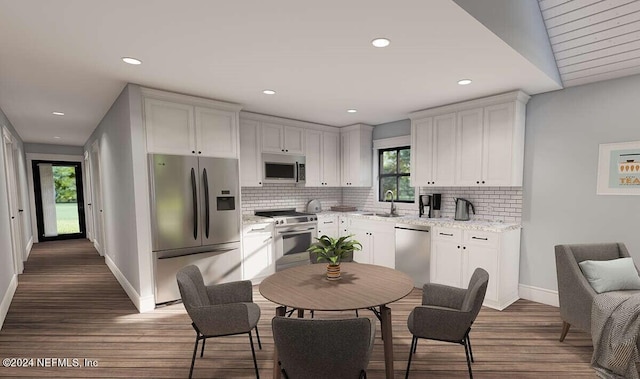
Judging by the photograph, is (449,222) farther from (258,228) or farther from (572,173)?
(258,228)

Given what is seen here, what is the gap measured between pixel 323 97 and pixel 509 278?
124 inches

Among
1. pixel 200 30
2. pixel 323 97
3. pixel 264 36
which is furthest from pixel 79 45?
pixel 323 97

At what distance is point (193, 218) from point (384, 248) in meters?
2.76

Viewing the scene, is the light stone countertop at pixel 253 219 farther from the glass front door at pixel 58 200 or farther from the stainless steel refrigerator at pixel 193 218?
the glass front door at pixel 58 200

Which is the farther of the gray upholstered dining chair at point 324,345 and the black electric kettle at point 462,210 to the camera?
the black electric kettle at point 462,210

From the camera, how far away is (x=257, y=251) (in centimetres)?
430

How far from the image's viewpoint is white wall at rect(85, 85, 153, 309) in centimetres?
329

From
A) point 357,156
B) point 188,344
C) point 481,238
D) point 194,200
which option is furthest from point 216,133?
point 481,238

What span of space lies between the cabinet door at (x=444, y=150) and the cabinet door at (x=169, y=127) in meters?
3.22

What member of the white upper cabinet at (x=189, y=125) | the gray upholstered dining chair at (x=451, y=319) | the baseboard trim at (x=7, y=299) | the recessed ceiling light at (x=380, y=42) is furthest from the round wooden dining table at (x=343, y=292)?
the baseboard trim at (x=7, y=299)

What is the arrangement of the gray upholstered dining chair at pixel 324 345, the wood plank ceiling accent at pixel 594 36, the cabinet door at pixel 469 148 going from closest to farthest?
1. the gray upholstered dining chair at pixel 324 345
2. the wood plank ceiling accent at pixel 594 36
3. the cabinet door at pixel 469 148

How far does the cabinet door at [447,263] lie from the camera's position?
3.80m

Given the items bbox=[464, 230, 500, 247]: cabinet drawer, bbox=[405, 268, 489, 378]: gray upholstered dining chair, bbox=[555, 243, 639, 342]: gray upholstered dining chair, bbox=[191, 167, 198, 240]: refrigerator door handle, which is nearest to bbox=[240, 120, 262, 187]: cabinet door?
bbox=[191, 167, 198, 240]: refrigerator door handle

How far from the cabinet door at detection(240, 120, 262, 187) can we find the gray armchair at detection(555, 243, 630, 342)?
12.2 ft
